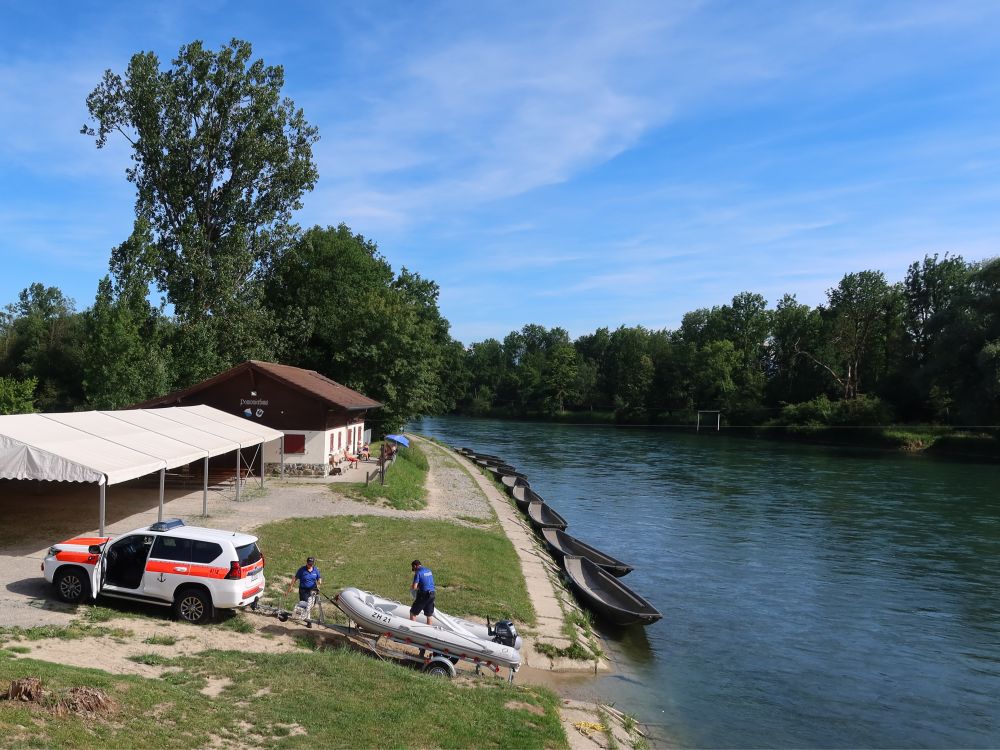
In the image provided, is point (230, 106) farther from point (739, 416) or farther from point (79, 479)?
point (739, 416)

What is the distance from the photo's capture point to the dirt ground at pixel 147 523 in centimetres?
1200

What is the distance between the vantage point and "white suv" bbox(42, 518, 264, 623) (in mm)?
14164

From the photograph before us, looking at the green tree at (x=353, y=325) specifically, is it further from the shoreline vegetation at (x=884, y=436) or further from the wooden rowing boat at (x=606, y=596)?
the shoreline vegetation at (x=884, y=436)

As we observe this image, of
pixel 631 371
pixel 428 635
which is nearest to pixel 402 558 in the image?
pixel 428 635

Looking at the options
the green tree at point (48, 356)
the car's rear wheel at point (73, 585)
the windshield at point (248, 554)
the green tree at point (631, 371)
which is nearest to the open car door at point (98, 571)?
the car's rear wheel at point (73, 585)

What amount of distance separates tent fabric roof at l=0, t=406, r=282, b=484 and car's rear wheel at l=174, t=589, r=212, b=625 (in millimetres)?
4687

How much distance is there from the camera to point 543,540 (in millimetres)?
28062

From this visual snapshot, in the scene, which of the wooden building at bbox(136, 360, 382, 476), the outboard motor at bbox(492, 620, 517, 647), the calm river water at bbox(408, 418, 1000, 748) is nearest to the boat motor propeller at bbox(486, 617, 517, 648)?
the outboard motor at bbox(492, 620, 517, 647)

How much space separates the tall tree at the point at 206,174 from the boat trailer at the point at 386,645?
32.2 meters

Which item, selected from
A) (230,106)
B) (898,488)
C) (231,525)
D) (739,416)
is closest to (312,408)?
(231,525)

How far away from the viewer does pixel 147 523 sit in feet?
75.5

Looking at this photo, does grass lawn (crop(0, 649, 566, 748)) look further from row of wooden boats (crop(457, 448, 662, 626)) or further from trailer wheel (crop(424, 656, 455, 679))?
row of wooden boats (crop(457, 448, 662, 626))

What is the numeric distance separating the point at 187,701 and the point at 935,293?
346ft

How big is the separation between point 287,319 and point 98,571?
42224 millimetres
